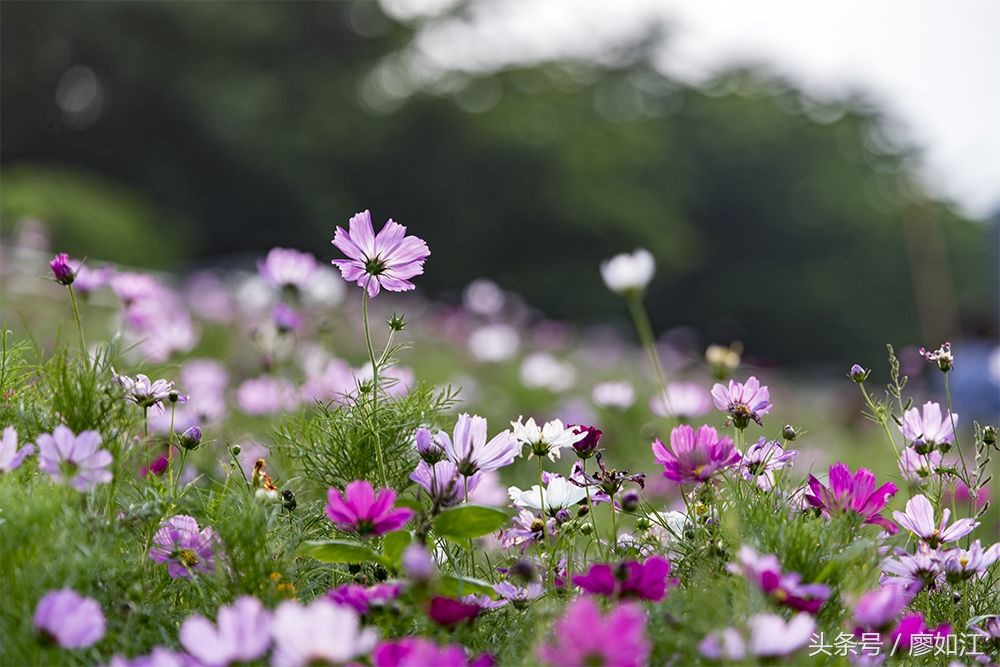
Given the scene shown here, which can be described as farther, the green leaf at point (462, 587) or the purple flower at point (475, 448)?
the purple flower at point (475, 448)

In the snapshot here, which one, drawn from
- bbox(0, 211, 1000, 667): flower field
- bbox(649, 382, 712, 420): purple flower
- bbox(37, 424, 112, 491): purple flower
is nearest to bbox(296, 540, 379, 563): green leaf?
bbox(0, 211, 1000, 667): flower field

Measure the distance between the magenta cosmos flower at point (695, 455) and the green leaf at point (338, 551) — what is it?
0.38 metres

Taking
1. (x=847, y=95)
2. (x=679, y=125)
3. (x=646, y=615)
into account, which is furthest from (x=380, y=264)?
(x=847, y=95)

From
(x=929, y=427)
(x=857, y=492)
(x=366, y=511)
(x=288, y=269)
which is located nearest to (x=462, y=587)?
(x=366, y=511)

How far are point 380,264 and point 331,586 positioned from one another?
453mm

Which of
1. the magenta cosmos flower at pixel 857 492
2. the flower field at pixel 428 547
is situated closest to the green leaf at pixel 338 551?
the flower field at pixel 428 547

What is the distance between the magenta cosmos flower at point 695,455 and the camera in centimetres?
136

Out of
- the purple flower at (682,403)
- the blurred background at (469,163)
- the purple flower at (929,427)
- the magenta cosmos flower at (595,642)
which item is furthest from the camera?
the blurred background at (469,163)

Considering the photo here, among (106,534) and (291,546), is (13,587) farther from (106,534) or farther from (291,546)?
(291,546)

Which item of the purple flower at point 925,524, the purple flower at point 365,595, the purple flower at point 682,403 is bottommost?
the purple flower at point 365,595

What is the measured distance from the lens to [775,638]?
3.29 feet

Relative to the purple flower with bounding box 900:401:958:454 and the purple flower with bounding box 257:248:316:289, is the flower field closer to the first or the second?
the purple flower with bounding box 900:401:958:454

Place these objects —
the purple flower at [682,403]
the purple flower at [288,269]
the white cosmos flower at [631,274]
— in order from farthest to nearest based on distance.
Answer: the white cosmos flower at [631,274], the purple flower at [288,269], the purple flower at [682,403]

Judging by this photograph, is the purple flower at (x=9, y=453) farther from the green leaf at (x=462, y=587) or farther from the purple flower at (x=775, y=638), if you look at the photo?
the purple flower at (x=775, y=638)
